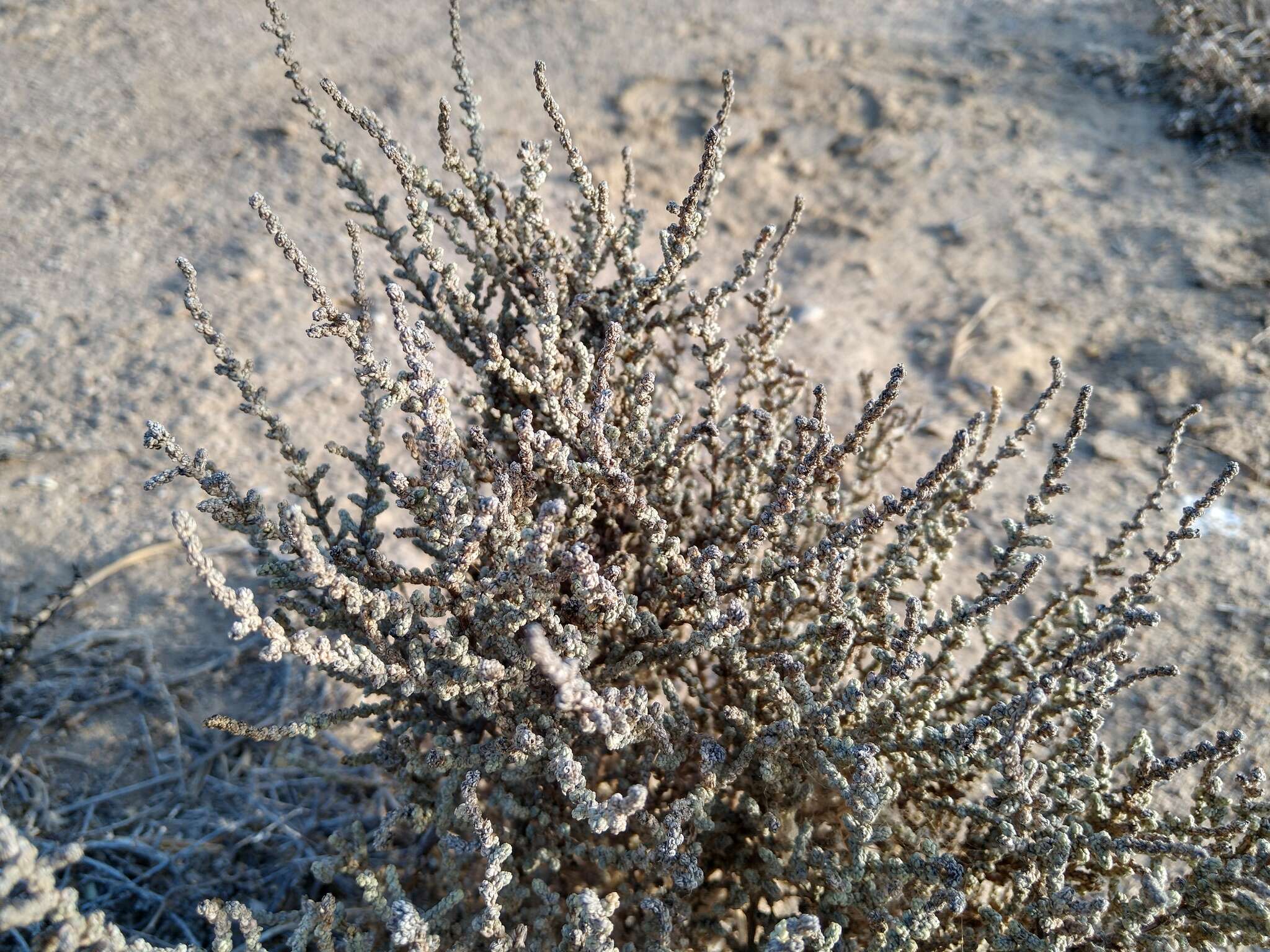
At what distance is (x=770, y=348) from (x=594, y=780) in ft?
3.26

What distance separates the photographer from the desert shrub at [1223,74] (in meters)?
4.53

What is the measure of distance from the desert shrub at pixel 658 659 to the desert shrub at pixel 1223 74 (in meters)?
4.02

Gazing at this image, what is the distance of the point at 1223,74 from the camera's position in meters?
4.60

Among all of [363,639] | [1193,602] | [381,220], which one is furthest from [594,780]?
[1193,602]

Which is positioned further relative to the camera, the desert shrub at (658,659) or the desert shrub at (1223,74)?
the desert shrub at (1223,74)

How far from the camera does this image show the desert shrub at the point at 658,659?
130cm

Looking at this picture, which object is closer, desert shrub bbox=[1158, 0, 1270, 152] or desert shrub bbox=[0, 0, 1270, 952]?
desert shrub bbox=[0, 0, 1270, 952]

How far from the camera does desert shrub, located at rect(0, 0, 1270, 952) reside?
4.28 feet

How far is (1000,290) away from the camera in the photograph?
13.6 ft

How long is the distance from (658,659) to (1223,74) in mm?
5055

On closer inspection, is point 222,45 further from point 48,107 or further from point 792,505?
point 792,505

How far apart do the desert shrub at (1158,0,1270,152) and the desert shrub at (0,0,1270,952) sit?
13.2 ft

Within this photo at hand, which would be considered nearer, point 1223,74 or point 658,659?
point 658,659

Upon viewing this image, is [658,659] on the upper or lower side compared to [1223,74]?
lower
